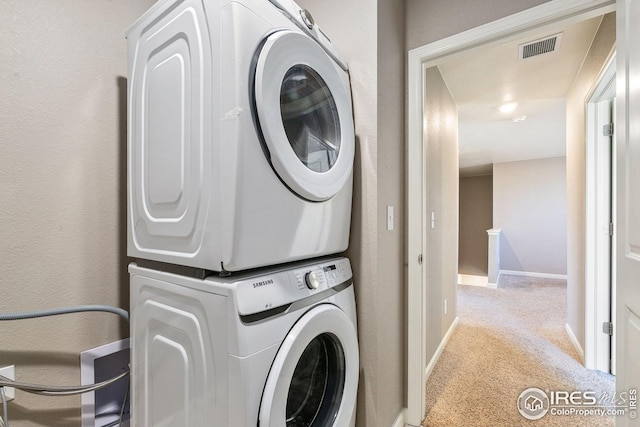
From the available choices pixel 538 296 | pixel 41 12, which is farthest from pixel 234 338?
pixel 538 296

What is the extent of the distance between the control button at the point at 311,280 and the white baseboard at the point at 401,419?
1.06 metres

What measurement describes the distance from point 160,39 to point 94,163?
586mm

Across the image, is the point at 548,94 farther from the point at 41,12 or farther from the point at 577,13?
the point at 41,12

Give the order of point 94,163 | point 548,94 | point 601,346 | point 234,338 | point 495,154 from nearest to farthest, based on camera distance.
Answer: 1. point 234,338
2. point 94,163
3. point 601,346
4. point 548,94
5. point 495,154

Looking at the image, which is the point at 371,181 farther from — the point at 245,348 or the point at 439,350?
the point at 439,350

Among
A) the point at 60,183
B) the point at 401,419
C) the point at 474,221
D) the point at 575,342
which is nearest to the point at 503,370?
the point at 575,342

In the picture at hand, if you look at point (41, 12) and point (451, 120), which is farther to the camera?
point (451, 120)

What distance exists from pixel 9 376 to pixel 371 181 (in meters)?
1.48

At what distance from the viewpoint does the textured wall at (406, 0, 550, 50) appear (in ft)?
4.38

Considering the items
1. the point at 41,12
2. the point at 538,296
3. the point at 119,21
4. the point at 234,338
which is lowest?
the point at 538,296

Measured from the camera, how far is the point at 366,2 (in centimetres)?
127

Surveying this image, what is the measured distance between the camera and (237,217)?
76 centimetres

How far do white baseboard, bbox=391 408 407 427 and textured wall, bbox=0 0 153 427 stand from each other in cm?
141

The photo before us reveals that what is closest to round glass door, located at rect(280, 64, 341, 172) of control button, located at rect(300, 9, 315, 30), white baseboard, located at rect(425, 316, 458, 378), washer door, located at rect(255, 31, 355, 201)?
washer door, located at rect(255, 31, 355, 201)
